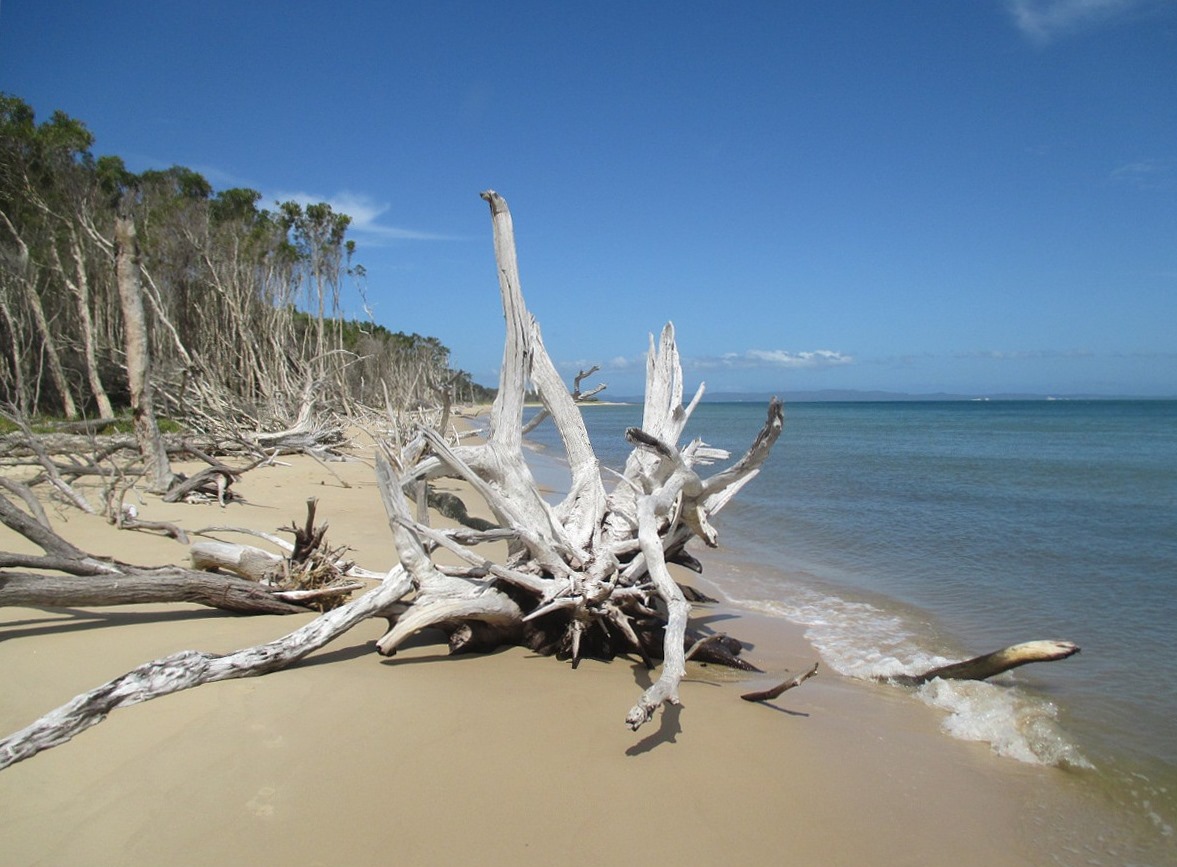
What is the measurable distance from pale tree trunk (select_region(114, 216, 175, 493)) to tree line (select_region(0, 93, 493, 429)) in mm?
195

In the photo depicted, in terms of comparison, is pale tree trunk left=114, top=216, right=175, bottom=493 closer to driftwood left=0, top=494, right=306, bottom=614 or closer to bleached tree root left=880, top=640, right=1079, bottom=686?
driftwood left=0, top=494, right=306, bottom=614

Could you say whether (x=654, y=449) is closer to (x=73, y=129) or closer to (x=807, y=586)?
(x=807, y=586)

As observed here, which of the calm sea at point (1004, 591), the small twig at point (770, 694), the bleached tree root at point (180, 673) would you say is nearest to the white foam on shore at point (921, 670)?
the calm sea at point (1004, 591)

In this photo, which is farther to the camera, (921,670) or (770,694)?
(921,670)

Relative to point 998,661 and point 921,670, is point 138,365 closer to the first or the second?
point 921,670

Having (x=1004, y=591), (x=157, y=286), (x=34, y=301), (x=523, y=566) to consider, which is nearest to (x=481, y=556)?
(x=523, y=566)

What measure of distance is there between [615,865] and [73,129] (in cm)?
2225

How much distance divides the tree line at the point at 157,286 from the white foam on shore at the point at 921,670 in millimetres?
8688

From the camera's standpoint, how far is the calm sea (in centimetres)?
383

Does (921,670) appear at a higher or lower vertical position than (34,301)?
lower

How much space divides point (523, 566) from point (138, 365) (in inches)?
255

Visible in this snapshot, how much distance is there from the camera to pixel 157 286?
21.3m

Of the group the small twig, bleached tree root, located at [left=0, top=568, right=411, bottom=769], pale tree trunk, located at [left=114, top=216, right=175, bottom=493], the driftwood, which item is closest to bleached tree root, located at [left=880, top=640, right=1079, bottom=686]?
the small twig

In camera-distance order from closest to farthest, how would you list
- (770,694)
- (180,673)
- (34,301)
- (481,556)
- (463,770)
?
(463,770)
(180,673)
(770,694)
(481,556)
(34,301)
